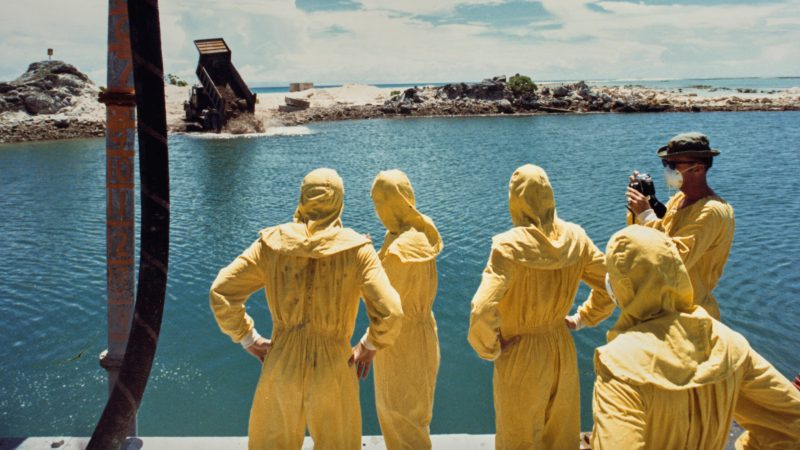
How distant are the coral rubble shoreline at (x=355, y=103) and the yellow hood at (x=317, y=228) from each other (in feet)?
112

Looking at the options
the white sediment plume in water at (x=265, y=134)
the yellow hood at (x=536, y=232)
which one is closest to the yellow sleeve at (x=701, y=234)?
the yellow hood at (x=536, y=232)

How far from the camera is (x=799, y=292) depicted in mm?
9445

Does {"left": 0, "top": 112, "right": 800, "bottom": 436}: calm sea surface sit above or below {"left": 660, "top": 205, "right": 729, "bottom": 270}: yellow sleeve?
below

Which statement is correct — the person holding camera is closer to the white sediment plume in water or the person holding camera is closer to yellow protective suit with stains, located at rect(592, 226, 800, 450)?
yellow protective suit with stains, located at rect(592, 226, 800, 450)

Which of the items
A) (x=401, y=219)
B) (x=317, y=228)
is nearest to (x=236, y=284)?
(x=317, y=228)

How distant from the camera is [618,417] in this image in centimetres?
188

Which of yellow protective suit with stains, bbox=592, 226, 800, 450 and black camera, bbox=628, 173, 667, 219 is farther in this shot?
black camera, bbox=628, 173, 667, 219

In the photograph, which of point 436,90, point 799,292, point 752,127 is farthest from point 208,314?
point 436,90

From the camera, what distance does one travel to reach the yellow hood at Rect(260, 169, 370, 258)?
2785 mm

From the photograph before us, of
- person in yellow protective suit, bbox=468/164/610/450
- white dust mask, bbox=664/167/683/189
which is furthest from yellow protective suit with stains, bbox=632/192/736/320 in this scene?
person in yellow protective suit, bbox=468/164/610/450

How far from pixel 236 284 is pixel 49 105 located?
4106 cm

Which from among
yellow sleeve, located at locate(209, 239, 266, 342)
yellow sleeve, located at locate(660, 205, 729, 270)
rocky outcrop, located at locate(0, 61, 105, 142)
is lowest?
yellow sleeve, located at locate(209, 239, 266, 342)

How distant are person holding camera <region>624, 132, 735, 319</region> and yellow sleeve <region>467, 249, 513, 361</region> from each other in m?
1.04

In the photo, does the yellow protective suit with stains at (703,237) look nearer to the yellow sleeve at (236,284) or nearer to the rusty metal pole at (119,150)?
the yellow sleeve at (236,284)
